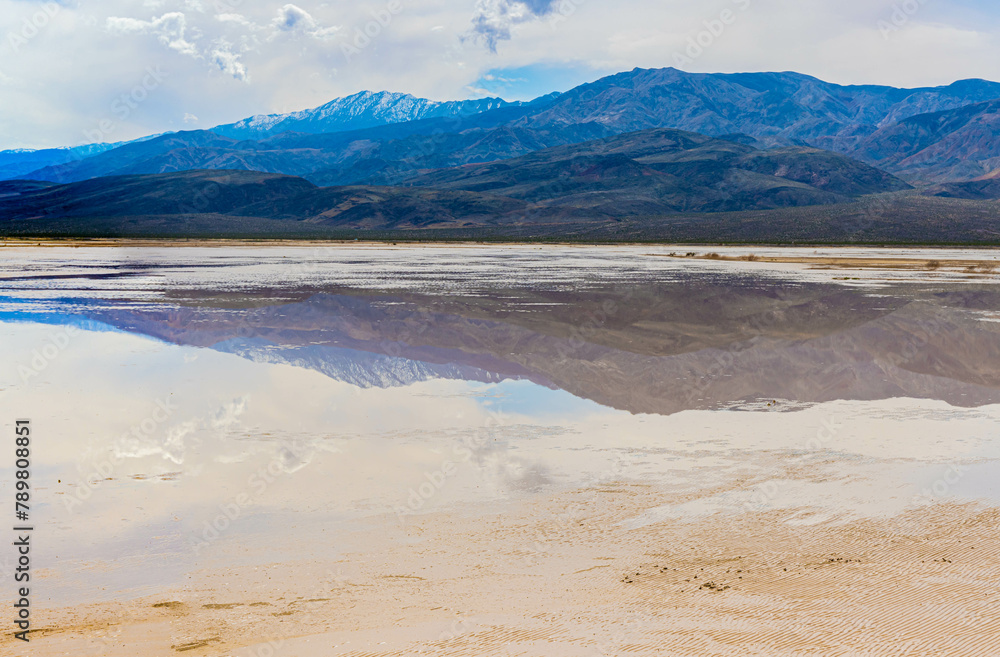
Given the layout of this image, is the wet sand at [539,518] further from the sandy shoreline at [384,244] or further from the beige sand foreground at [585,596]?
the sandy shoreline at [384,244]

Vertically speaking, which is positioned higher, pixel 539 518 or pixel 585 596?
pixel 539 518

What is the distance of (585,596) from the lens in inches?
261

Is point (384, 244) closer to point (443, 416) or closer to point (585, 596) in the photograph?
point (443, 416)

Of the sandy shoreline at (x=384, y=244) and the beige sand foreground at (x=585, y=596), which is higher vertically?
the sandy shoreline at (x=384, y=244)

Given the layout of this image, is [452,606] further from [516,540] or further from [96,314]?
[96,314]

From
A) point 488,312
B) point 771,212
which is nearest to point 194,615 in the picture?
point 488,312

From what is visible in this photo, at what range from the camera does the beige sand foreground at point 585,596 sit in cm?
591

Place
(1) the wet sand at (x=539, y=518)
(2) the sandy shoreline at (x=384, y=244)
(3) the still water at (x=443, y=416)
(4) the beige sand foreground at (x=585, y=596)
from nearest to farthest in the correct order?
(4) the beige sand foreground at (x=585, y=596)
(1) the wet sand at (x=539, y=518)
(3) the still water at (x=443, y=416)
(2) the sandy shoreline at (x=384, y=244)

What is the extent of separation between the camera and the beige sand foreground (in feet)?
19.4

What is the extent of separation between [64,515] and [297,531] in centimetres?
243

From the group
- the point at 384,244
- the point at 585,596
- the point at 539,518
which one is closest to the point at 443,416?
the point at 539,518

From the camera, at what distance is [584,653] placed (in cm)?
582

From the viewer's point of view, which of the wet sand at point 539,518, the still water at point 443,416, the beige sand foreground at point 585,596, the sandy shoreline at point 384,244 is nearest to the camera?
the beige sand foreground at point 585,596

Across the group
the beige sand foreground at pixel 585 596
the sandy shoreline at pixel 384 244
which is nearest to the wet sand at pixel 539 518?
the beige sand foreground at pixel 585 596
